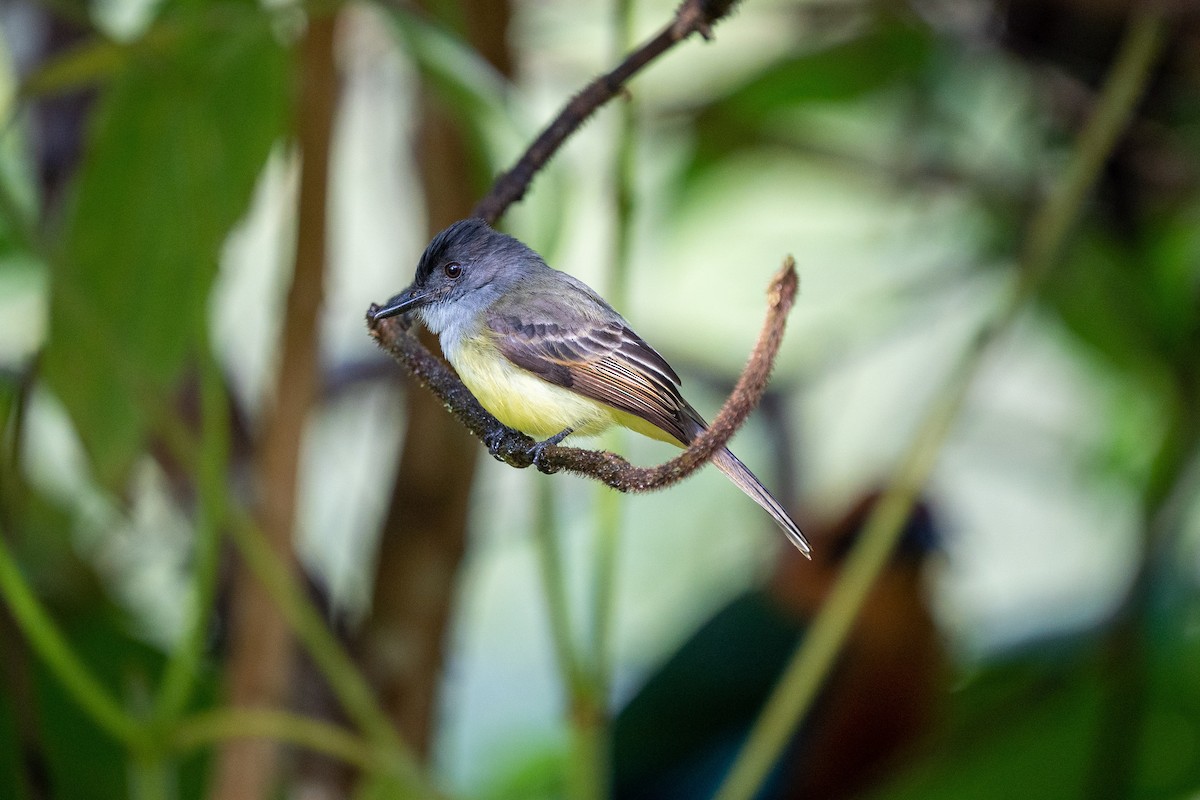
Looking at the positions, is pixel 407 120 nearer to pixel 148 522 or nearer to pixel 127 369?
pixel 148 522

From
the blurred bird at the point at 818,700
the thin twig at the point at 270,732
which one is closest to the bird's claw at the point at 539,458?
the thin twig at the point at 270,732

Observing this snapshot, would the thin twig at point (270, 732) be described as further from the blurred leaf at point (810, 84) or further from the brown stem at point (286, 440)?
the blurred leaf at point (810, 84)

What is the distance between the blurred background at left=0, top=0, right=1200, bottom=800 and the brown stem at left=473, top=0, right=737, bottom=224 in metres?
0.14

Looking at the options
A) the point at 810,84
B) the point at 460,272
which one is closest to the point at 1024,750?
the point at 810,84

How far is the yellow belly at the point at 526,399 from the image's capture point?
2.28ft

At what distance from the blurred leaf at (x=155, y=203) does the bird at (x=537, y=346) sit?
35 cm

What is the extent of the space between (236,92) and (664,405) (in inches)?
20.6

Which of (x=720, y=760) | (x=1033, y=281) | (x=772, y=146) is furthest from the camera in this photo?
(x=772, y=146)

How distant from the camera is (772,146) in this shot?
242 centimetres

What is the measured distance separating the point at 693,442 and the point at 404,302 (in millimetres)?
215

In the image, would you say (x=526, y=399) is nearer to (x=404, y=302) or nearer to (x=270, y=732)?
(x=404, y=302)

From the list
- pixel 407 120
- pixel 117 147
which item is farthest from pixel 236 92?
pixel 407 120

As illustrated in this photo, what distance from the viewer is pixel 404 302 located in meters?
0.67

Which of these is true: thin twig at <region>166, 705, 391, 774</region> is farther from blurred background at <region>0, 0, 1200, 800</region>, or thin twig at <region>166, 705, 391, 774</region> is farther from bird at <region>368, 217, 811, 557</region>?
bird at <region>368, 217, 811, 557</region>
